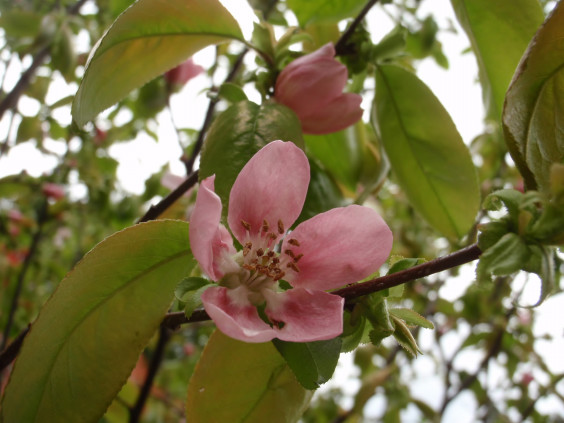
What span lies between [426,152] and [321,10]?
0.21 metres

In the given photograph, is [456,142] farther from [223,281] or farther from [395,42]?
[223,281]

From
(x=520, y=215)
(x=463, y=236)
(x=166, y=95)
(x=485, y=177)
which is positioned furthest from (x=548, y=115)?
(x=485, y=177)

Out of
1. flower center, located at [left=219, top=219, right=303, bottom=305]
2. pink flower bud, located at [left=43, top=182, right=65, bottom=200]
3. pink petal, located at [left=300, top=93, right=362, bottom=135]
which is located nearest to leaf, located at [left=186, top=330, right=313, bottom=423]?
flower center, located at [left=219, top=219, right=303, bottom=305]

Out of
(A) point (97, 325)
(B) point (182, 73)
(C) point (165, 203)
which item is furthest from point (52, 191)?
(A) point (97, 325)

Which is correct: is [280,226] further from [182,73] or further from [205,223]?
[182,73]

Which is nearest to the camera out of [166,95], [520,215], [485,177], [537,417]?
[520,215]

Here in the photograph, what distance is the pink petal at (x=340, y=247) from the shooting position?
35cm

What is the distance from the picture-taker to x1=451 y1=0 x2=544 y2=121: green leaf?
50 cm

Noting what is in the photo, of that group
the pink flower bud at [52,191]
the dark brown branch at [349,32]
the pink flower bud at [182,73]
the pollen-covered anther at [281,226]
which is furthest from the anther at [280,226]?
the pink flower bud at [52,191]

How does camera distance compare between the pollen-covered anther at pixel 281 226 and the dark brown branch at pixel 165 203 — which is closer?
the pollen-covered anther at pixel 281 226

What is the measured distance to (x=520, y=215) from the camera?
12.0 inches

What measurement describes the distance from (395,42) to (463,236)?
0.72 feet

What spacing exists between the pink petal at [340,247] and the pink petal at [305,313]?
0.5 inches

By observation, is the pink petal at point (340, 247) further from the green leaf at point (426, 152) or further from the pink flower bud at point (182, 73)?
the pink flower bud at point (182, 73)
